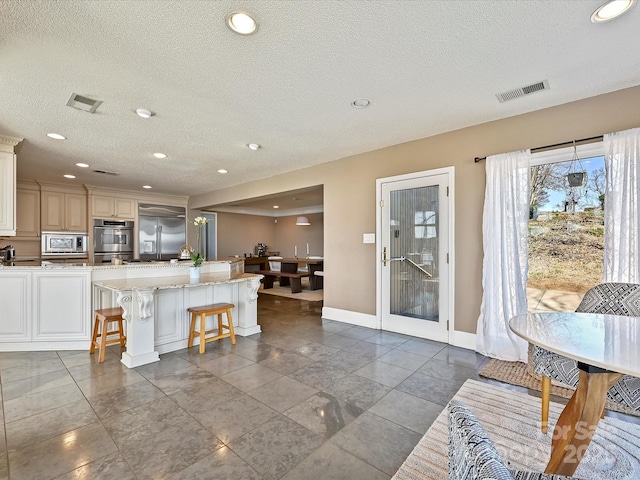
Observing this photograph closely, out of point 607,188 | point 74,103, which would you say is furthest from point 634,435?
point 74,103

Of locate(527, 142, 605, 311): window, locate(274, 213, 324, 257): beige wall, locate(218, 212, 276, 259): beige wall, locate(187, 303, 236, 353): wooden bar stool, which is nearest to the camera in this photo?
locate(187, 303, 236, 353): wooden bar stool

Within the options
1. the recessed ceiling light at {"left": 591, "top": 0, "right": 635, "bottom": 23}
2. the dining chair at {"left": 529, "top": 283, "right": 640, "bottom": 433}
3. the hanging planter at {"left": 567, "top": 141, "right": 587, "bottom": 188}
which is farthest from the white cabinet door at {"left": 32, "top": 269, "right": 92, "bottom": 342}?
the hanging planter at {"left": 567, "top": 141, "right": 587, "bottom": 188}

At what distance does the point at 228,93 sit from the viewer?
260 cm

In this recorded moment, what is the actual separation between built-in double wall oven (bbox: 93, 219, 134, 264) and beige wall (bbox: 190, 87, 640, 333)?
372 cm

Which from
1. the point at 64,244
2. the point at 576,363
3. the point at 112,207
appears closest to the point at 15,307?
the point at 64,244

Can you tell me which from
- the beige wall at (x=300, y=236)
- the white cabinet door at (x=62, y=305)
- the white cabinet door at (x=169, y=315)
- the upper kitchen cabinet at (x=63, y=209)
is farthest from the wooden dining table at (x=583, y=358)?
the beige wall at (x=300, y=236)

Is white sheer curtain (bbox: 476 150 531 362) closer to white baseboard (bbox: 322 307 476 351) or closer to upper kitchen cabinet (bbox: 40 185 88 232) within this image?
white baseboard (bbox: 322 307 476 351)

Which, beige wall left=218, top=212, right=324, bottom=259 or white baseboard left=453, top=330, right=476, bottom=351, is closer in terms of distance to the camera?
white baseboard left=453, top=330, right=476, bottom=351

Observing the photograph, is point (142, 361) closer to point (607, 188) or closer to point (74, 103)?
point (74, 103)


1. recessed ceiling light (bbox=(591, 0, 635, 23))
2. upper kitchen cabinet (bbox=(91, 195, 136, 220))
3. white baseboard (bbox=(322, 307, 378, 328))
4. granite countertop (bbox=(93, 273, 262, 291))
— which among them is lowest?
white baseboard (bbox=(322, 307, 378, 328))

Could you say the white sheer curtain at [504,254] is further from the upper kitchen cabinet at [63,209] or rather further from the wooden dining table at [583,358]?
the upper kitchen cabinet at [63,209]

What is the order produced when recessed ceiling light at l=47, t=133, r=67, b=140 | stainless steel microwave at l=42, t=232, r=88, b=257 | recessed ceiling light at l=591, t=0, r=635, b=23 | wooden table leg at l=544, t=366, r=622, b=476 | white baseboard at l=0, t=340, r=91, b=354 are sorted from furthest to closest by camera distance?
1. stainless steel microwave at l=42, t=232, r=88, b=257
2. recessed ceiling light at l=47, t=133, r=67, b=140
3. white baseboard at l=0, t=340, r=91, b=354
4. recessed ceiling light at l=591, t=0, r=635, b=23
5. wooden table leg at l=544, t=366, r=622, b=476

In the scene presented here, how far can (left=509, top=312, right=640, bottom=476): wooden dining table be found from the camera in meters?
1.13

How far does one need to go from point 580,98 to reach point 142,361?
4.84 metres
